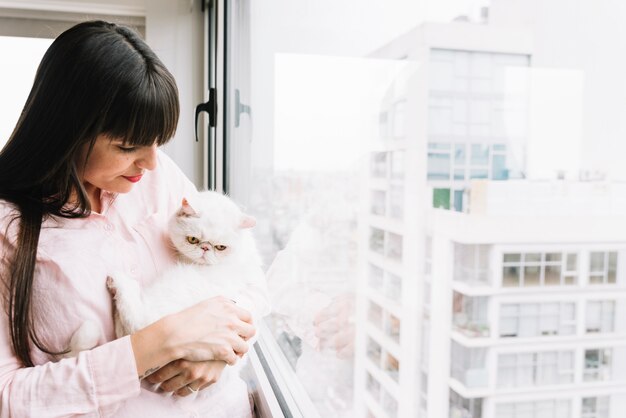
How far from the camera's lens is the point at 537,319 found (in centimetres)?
42

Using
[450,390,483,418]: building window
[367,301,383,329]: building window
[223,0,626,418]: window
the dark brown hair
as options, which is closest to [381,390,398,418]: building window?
[223,0,626,418]: window

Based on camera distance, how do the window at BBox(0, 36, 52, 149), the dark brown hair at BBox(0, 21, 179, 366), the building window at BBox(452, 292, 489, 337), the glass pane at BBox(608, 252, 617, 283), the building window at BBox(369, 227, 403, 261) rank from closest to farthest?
1. the glass pane at BBox(608, 252, 617, 283)
2. the building window at BBox(452, 292, 489, 337)
3. the building window at BBox(369, 227, 403, 261)
4. the dark brown hair at BBox(0, 21, 179, 366)
5. the window at BBox(0, 36, 52, 149)

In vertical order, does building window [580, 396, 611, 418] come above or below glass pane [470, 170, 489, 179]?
below

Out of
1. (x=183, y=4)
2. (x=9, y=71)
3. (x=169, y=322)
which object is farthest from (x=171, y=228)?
(x=9, y=71)

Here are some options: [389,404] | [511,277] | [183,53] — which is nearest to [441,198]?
[511,277]

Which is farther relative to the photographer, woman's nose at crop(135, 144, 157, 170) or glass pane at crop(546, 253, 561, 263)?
woman's nose at crop(135, 144, 157, 170)

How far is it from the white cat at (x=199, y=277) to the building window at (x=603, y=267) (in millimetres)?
706

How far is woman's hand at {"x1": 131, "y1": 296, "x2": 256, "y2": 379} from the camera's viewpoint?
0.80 meters

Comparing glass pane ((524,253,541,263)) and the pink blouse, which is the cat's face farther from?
glass pane ((524,253,541,263))

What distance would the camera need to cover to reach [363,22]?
813 mm

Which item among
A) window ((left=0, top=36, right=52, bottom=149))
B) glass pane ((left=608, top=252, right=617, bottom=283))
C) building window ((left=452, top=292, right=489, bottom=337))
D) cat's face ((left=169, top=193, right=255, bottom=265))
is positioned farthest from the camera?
window ((left=0, top=36, right=52, bottom=149))

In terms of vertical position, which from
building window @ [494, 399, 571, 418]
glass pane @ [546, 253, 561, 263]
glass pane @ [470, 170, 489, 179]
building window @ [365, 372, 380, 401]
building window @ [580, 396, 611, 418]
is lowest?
building window @ [365, 372, 380, 401]

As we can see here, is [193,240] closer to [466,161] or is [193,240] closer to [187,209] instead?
[187,209]

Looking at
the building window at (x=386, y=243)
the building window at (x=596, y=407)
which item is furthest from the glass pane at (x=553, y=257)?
the building window at (x=386, y=243)
